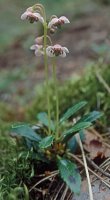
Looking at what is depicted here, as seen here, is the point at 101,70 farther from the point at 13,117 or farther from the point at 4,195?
the point at 4,195

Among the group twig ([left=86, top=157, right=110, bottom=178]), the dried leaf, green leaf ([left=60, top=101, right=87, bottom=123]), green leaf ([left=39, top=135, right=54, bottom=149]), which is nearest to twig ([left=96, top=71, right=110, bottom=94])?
the dried leaf

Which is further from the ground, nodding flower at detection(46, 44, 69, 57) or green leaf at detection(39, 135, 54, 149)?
nodding flower at detection(46, 44, 69, 57)

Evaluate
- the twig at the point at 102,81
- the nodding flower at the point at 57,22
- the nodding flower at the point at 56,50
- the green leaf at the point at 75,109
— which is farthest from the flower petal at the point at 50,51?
the twig at the point at 102,81

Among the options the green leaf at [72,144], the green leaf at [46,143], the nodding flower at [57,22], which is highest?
the nodding flower at [57,22]

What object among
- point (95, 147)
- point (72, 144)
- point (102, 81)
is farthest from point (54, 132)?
point (102, 81)

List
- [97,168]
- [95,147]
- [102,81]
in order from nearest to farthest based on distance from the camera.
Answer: [97,168] < [95,147] < [102,81]

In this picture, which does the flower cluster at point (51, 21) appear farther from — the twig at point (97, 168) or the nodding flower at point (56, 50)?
the twig at point (97, 168)

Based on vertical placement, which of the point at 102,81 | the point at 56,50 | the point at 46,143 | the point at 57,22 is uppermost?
the point at 102,81

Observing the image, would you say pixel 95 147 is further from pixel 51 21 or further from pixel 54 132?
pixel 51 21

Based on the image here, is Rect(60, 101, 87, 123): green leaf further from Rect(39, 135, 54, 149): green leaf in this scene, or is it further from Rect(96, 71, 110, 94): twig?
Rect(96, 71, 110, 94): twig

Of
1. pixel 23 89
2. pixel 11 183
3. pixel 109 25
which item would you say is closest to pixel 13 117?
pixel 23 89
